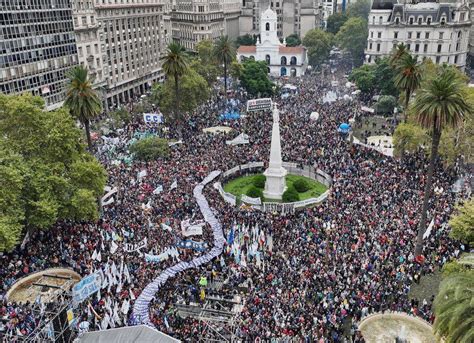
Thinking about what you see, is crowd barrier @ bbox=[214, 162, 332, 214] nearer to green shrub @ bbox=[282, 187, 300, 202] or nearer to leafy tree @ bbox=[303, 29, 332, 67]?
green shrub @ bbox=[282, 187, 300, 202]

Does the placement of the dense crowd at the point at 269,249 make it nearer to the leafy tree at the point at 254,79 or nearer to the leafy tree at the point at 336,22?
the leafy tree at the point at 254,79

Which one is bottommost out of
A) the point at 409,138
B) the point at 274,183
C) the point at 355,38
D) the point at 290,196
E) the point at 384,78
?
the point at 290,196

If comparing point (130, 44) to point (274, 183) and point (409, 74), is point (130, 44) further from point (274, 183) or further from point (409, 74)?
point (409, 74)

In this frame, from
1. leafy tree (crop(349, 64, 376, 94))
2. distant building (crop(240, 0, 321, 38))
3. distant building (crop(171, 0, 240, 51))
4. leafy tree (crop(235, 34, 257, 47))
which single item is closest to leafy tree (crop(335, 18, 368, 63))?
distant building (crop(240, 0, 321, 38))

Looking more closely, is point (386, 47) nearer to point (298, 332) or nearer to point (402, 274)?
point (402, 274)

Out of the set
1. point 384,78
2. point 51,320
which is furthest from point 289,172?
point 384,78

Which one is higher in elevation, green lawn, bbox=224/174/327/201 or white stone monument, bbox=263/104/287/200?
white stone monument, bbox=263/104/287/200
